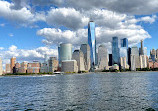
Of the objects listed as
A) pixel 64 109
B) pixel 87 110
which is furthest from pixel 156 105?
pixel 64 109

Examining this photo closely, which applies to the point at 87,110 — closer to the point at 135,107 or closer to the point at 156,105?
the point at 135,107

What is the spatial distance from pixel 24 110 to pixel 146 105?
32546mm

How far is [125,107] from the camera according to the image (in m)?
49.1

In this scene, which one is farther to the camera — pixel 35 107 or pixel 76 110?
pixel 35 107

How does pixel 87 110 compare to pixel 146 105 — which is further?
pixel 146 105

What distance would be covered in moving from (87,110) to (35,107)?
15.3 meters

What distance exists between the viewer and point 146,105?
51.5m

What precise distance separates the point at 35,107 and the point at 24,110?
3922 millimetres

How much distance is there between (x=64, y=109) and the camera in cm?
4884

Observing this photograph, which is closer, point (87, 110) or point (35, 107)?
point (87, 110)

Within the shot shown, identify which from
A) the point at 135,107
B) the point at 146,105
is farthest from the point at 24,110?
the point at 146,105

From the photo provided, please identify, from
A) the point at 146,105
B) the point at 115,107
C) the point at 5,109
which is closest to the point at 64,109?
the point at 115,107

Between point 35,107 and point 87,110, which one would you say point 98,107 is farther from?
point 35,107

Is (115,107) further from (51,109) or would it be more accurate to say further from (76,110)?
(51,109)
